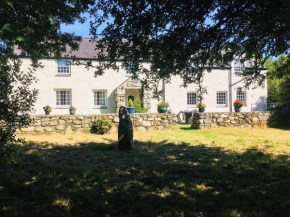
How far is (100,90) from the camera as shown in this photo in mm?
19125

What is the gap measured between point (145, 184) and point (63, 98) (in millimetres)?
15993

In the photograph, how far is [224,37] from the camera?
16.0 feet

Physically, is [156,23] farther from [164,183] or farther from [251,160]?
[251,160]

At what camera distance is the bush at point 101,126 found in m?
11.3

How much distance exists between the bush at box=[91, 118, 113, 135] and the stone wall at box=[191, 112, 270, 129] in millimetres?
5339

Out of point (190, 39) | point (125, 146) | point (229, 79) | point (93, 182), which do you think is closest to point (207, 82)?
point (229, 79)

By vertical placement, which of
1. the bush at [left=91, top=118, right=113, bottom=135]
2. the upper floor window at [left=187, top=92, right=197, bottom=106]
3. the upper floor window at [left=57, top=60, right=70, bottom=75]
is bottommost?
the bush at [left=91, top=118, right=113, bottom=135]

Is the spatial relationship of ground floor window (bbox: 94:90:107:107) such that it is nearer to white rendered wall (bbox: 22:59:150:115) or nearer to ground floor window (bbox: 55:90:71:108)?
white rendered wall (bbox: 22:59:150:115)

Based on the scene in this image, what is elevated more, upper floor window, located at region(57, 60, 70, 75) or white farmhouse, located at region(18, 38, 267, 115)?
upper floor window, located at region(57, 60, 70, 75)

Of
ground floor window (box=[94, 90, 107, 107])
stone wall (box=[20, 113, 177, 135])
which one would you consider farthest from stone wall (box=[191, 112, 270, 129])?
ground floor window (box=[94, 90, 107, 107])

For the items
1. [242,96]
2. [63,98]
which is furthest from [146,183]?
[242,96]

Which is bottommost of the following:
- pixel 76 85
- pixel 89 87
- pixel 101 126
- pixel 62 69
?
pixel 101 126

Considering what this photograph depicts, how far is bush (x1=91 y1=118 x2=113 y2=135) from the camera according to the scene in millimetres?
11273

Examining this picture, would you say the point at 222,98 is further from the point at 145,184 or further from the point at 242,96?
the point at 145,184
